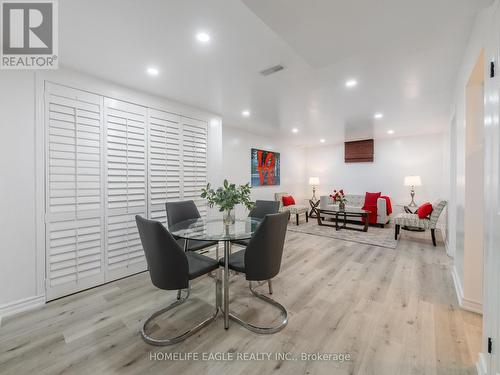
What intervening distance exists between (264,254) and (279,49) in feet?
5.92

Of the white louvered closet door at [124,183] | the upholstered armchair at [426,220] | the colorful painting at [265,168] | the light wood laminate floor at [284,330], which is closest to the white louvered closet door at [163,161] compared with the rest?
the white louvered closet door at [124,183]

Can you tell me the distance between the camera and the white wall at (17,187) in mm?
1982

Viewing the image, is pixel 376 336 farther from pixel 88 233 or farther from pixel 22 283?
pixel 22 283

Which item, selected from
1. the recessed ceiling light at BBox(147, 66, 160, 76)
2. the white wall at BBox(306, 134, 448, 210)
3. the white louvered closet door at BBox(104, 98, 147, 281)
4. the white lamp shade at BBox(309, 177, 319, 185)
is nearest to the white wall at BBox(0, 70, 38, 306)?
the white louvered closet door at BBox(104, 98, 147, 281)

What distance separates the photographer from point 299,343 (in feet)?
5.41

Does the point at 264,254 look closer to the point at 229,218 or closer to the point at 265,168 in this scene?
the point at 229,218

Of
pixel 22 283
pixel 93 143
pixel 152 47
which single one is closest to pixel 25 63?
pixel 93 143

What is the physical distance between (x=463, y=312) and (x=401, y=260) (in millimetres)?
1340

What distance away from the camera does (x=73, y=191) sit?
2363 mm

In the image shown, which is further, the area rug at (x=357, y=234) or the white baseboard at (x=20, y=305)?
the area rug at (x=357, y=234)

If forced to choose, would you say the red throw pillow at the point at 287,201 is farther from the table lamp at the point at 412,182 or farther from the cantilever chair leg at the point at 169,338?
the cantilever chair leg at the point at 169,338

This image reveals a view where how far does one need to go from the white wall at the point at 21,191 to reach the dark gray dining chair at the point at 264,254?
1.96m

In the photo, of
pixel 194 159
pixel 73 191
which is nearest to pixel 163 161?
pixel 194 159

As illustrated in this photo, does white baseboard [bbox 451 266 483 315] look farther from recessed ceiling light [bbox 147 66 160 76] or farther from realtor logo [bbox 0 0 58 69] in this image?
realtor logo [bbox 0 0 58 69]
